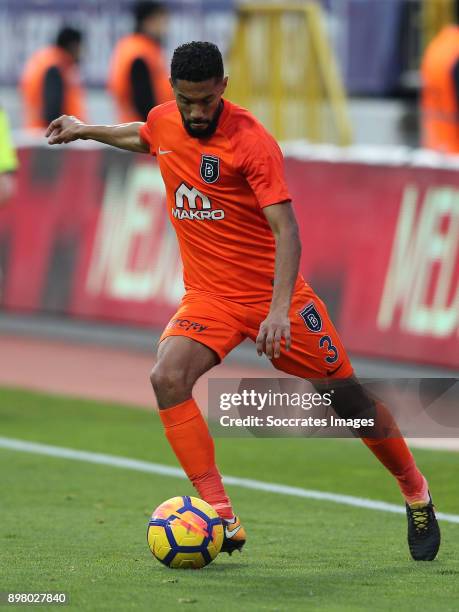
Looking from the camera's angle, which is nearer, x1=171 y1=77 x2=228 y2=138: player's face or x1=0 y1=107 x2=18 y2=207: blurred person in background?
x1=171 y1=77 x2=228 y2=138: player's face

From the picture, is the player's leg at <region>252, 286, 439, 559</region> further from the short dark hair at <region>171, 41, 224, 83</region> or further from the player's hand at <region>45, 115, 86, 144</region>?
the player's hand at <region>45, 115, 86, 144</region>

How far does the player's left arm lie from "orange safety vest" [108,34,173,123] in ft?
33.4

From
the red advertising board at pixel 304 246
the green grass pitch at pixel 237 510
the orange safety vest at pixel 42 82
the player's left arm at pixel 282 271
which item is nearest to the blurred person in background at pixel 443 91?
the red advertising board at pixel 304 246

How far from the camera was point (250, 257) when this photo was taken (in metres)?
7.25

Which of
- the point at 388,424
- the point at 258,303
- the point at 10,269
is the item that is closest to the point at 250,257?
the point at 258,303

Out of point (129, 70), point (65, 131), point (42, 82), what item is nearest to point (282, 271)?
point (65, 131)

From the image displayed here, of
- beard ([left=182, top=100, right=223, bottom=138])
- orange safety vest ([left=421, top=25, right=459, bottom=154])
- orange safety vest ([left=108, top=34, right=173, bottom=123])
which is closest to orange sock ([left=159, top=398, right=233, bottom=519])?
beard ([left=182, top=100, right=223, bottom=138])

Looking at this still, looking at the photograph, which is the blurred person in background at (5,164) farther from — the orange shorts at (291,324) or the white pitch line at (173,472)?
the orange shorts at (291,324)

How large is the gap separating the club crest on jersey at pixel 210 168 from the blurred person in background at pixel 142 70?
973 centimetres

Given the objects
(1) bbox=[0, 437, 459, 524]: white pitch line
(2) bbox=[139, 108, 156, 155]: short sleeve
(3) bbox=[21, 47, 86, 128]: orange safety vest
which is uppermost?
(2) bbox=[139, 108, 156, 155]: short sleeve

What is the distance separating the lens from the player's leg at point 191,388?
695cm

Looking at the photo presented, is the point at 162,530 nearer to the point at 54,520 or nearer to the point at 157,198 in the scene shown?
the point at 54,520

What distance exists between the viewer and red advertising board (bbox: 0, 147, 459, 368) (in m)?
12.8

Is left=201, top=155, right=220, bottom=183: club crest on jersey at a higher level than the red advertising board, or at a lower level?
higher
